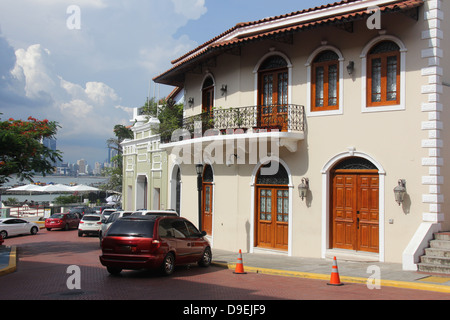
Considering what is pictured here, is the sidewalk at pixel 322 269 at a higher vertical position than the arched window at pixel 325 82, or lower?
lower

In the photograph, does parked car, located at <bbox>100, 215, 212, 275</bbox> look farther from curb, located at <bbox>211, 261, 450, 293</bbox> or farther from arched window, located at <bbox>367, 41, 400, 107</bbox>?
arched window, located at <bbox>367, 41, 400, 107</bbox>

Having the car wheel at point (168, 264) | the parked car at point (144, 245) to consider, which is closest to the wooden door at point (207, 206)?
the parked car at point (144, 245)

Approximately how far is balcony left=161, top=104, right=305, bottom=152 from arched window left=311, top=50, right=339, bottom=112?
26.5 inches

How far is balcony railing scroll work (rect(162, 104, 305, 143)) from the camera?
16.0 m

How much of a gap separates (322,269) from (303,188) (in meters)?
3.35

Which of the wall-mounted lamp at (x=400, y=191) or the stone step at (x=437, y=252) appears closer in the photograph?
the stone step at (x=437, y=252)

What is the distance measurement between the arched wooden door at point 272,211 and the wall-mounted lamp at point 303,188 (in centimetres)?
84

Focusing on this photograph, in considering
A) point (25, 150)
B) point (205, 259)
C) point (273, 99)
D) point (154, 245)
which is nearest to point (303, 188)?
point (273, 99)

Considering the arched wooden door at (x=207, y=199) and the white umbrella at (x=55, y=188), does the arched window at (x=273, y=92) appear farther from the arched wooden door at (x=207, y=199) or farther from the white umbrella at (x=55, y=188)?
the white umbrella at (x=55, y=188)

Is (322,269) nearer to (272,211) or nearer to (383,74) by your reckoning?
(272,211)

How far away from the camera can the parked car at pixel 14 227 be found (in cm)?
2844

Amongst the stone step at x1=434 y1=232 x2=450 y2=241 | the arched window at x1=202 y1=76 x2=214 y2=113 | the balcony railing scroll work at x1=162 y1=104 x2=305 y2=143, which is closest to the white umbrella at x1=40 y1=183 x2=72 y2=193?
the arched window at x1=202 y1=76 x2=214 y2=113
